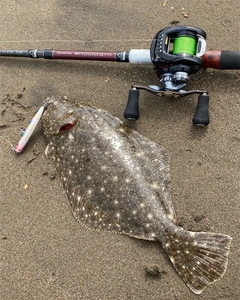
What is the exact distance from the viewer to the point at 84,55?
153 inches

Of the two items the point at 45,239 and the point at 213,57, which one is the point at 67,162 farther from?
the point at 213,57

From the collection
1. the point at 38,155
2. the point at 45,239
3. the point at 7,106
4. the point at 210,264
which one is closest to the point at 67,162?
the point at 38,155

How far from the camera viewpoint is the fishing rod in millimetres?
3361

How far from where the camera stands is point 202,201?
3.40m

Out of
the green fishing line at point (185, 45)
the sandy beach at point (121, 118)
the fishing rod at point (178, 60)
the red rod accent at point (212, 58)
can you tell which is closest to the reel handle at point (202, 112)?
Result: the fishing rod at point (178, 60)

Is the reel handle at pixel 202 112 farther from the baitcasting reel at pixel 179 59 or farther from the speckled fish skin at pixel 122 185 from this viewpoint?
the speckled fish skin at pixel 122 185

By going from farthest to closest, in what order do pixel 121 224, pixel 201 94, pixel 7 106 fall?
pixel 7 106 → pixel 201 94 → pixel 121 224

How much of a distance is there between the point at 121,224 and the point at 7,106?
187cm

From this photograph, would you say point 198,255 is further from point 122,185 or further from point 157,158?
point 157,158

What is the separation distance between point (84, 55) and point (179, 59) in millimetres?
1091

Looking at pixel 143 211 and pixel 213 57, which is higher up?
pixel 213 57

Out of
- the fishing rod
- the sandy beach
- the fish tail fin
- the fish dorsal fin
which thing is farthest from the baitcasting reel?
the fish tail fin

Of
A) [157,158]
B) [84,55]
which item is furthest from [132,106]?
[84,55]

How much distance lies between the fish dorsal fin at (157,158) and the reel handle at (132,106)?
0.14 m
